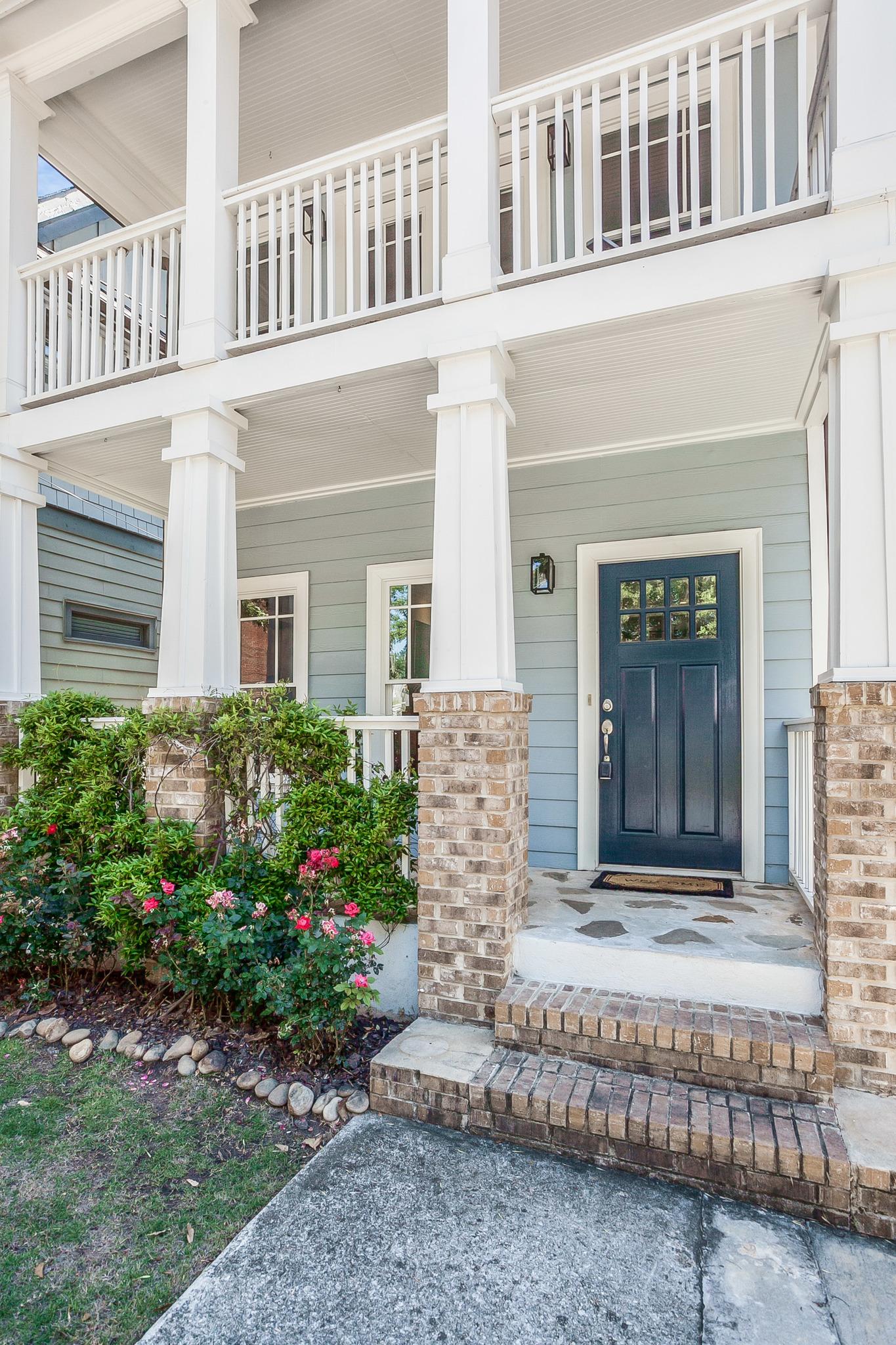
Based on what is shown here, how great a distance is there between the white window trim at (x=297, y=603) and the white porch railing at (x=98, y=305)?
166 centimetres

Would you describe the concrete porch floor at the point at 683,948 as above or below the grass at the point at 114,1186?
above

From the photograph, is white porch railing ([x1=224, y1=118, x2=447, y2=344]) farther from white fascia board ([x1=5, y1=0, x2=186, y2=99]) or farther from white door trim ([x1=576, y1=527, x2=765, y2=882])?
white door trim ([x1=576, y1=527, x2=765, y2=882])

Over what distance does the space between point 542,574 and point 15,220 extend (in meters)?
3.98

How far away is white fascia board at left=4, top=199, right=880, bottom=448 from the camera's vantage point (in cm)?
279

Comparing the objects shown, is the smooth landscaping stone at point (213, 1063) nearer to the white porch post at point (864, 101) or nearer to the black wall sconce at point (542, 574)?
the black wall sconce at point (542, 574)

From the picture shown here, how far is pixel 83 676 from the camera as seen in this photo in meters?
6.47

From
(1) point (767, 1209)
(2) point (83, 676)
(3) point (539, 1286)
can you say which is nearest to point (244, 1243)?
(3) point (539, 1286)

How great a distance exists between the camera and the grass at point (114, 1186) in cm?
187

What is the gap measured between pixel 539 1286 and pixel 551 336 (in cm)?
328

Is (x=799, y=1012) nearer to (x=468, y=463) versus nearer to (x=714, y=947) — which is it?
(x=714, y=947)

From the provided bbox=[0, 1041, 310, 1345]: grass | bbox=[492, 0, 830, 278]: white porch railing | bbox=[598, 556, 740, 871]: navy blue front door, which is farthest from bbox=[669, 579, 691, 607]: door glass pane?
bbox=[0, 1041, 310, 1345]: grass

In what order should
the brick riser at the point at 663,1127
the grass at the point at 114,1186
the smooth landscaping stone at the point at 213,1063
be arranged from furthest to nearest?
the smooth landscaping stone at the point at 213,1063
the brick riser at the point at 663,1127
the grass at the point at 114,1186

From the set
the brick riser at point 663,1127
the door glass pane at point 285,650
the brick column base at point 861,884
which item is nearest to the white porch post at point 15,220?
the door glass pane at point 285,650

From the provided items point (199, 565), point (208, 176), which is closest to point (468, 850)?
point (199, 565)
